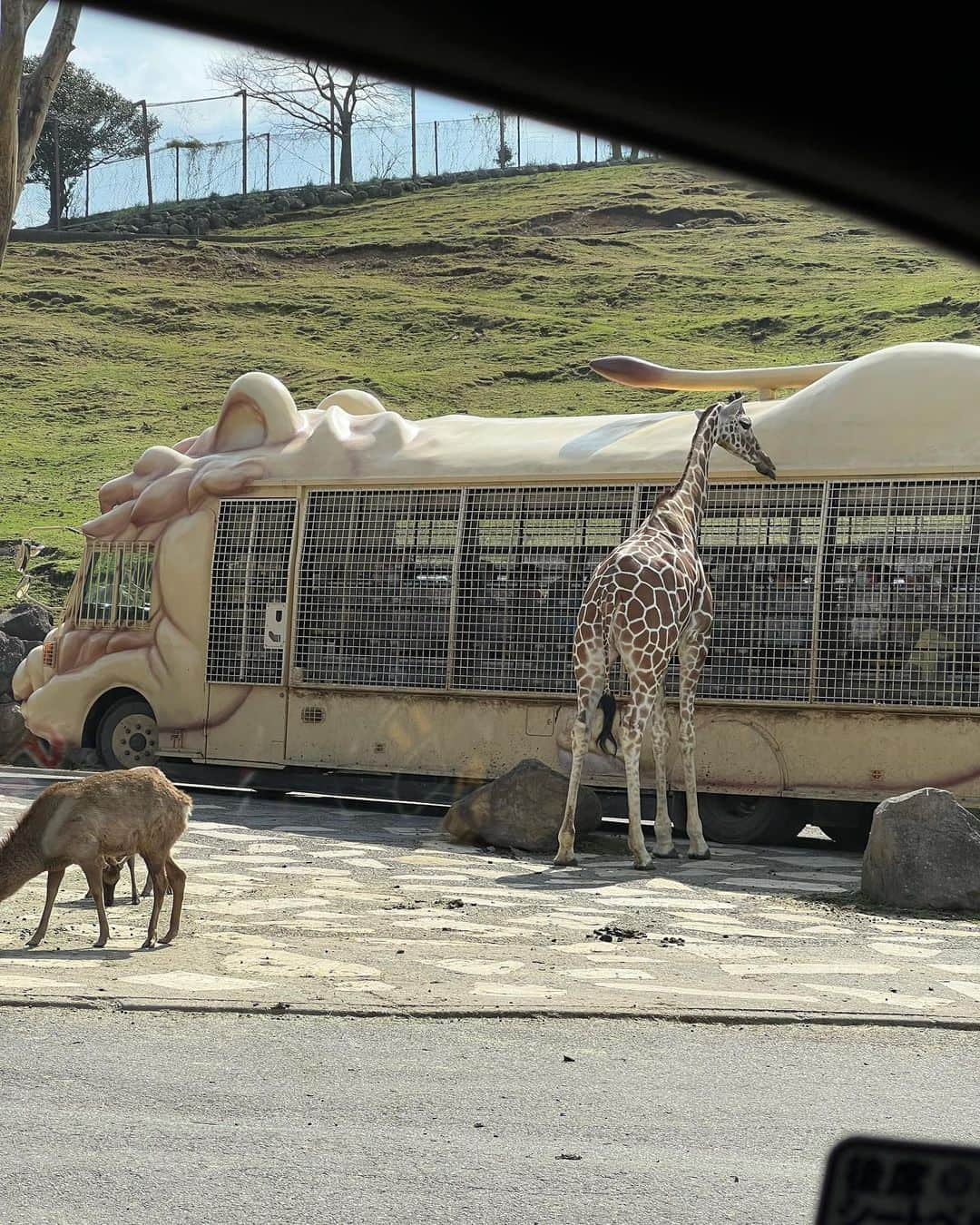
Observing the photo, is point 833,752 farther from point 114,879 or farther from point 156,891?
Result: point 156,891

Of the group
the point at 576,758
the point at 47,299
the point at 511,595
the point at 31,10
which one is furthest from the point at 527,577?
the point at 47,299

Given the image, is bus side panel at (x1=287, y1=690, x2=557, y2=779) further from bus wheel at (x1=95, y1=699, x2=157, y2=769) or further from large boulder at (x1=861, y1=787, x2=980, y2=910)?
large boulder at (x1=861, y1=787, x2=980, y2=910)

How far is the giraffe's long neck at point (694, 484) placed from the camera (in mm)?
13297

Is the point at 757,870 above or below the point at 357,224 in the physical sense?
below

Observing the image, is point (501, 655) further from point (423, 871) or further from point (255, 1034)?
point (255, 1034)

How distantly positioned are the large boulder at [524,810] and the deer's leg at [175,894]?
433 centimetres

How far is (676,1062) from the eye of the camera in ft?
20.9

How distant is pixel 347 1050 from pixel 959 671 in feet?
25.9

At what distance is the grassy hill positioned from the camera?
4459cm

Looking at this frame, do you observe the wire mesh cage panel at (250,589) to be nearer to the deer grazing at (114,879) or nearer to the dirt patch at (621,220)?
the deer grazing at (114,879)

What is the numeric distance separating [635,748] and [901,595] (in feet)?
8.44

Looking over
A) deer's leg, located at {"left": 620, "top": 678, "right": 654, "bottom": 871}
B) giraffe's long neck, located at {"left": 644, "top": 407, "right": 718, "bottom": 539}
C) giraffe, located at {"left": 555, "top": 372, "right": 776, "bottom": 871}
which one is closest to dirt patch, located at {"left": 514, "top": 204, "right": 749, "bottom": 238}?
giraffe's long neck, located at {"left": 644, "top": 407, "right": 718, "bottom": 539}

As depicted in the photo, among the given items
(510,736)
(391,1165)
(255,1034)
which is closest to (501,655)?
(510,736)

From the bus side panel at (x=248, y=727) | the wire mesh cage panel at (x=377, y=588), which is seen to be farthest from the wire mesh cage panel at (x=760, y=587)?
the bus side panel at (x=248, y=727)
